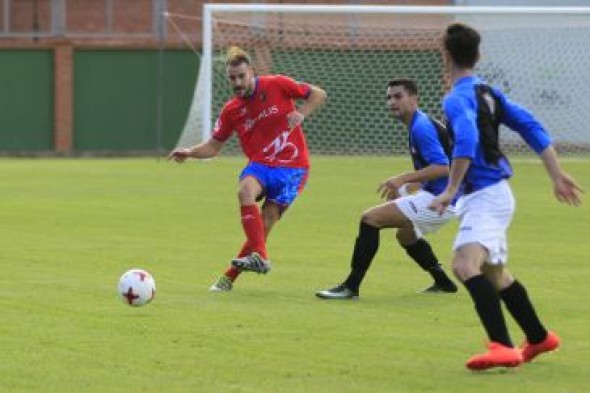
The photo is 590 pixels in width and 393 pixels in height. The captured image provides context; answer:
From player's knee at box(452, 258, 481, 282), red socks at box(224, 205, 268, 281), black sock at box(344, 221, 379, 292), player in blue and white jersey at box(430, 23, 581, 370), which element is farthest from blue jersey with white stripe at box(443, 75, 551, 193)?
red socks at box(224, 205, 268, 281)

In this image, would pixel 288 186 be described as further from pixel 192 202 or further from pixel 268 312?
pixel 192 202

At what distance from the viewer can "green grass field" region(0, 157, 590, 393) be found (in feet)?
26.7

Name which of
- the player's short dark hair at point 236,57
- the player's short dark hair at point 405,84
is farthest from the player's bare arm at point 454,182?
the player's short dark hair at point 236,57

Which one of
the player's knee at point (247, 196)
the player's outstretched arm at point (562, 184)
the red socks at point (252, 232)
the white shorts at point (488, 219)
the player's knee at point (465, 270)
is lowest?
the red socks at point (252, 232)

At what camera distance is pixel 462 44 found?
8367 millimetres

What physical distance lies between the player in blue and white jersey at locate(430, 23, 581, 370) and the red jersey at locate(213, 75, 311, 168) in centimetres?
423

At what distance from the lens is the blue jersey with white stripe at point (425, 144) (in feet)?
38.5

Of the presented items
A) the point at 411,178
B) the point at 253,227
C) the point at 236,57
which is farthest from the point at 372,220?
the point at 236,57

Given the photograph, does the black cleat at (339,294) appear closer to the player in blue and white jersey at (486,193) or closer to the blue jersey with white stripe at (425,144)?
the blue jersey with white stripe at (425,144)

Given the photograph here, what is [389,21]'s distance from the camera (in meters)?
37.6

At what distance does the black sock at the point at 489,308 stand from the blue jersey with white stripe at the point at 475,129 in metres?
0.60

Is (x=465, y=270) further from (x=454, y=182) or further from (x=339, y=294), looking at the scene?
(x=339, y=294)

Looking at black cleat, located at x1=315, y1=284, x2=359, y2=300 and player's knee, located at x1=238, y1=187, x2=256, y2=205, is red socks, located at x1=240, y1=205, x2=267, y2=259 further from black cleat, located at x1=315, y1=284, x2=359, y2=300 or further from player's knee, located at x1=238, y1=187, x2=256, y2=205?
black cleat, located at x1=315, y1=284, x2=359, y2=300

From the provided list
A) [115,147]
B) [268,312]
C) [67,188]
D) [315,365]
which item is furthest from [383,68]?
[315,365]
